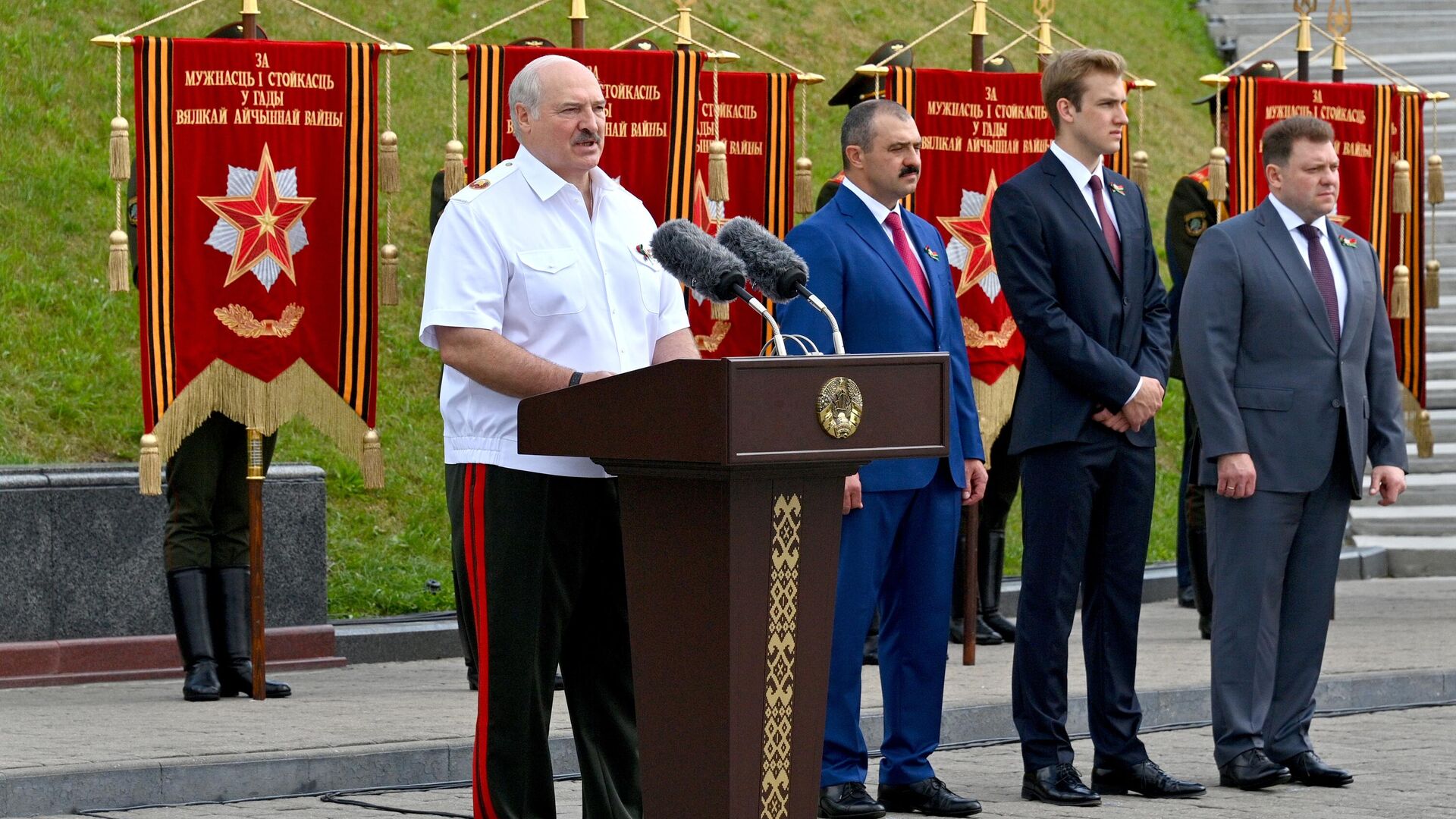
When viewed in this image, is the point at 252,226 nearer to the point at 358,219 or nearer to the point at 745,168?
the point at 358,219

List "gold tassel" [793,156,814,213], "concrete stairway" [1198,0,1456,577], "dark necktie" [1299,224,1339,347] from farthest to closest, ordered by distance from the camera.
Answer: "concrete stairway" [1198,0,1456,577], "gold tassel" [793,156,814,213], "dark necktie" [1299,224,1339,347]

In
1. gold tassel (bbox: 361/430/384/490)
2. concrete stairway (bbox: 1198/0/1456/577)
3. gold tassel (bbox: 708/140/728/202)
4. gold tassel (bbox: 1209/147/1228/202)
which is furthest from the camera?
concrete stairway (bbox: 1198/0/1456/577)

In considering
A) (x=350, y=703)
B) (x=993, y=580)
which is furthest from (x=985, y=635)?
(x=350, y=703)

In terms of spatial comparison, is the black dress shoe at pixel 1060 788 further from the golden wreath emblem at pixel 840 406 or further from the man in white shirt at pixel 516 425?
the golden wreath emblem at pixel 840 406

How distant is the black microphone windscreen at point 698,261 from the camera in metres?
4.30

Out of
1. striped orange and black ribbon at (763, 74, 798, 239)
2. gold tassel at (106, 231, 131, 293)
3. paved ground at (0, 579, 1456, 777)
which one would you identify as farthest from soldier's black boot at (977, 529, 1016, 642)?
gold tassel at (106, 231, 131, 293)

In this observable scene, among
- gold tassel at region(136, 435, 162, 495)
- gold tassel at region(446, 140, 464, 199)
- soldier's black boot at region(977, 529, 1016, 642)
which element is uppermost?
gold tassel at region(446, 140, 464, 199)

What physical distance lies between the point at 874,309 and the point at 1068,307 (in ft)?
1.99

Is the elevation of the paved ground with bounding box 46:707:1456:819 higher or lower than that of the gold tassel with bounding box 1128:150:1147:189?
lower

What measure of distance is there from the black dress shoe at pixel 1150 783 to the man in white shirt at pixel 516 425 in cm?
194

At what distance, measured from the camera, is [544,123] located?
4.95 meters

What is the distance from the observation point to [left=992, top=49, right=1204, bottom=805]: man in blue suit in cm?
633

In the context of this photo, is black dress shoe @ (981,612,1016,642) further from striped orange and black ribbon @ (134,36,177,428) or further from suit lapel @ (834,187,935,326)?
striped orange and black ribbon @ (134,36,177,428)

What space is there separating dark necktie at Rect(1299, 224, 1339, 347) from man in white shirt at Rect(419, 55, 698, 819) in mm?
2563
